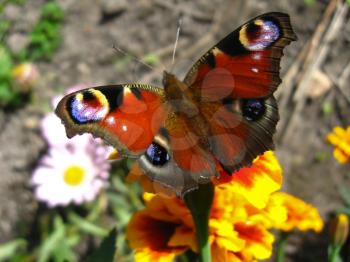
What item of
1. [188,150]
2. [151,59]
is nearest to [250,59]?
[188,150]

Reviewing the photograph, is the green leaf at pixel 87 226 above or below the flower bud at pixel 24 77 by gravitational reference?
below

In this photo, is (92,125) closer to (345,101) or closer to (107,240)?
(107,240)

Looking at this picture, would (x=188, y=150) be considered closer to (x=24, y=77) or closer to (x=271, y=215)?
(x=271, y=215)

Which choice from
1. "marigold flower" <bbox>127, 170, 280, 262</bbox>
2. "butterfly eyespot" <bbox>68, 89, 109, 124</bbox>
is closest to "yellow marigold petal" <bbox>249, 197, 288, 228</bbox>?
"marigold flower" <bbox>127, 170, 280, 262</bbox>

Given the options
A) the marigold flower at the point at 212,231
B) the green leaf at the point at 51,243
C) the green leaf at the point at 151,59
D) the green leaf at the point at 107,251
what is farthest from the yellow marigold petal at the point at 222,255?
the green leaf at the point at 151,59

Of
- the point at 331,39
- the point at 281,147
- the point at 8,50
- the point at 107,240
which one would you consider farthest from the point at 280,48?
the point at 8,50

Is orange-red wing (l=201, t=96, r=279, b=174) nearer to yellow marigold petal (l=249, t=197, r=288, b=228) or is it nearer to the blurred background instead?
yellow marigold petal (l=249, t=197, r=288, b=228)

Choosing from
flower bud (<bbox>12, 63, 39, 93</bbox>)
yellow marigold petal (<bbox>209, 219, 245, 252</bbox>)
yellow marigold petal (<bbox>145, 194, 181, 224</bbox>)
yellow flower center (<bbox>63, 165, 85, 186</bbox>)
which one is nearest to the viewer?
yellow marigold petal (<bbox>209, 219, 245, 252</bbox>)

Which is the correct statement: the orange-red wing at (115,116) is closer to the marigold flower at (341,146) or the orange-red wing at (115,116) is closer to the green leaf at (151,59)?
the marigold flower at (341,146)
